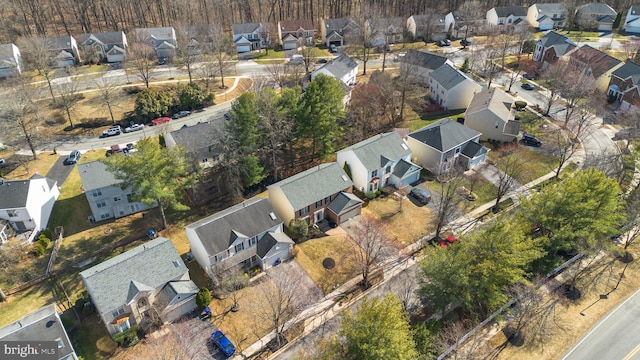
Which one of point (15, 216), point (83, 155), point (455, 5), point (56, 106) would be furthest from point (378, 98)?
point (455, 5)

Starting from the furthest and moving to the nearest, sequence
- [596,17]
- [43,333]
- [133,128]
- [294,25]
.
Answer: [596,17] → [294,25] → [133,128] → [43,333]

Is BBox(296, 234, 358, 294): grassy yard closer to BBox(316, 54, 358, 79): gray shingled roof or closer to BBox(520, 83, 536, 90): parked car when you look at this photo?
BBox(316, 54, 358, 79): gray shingled roof

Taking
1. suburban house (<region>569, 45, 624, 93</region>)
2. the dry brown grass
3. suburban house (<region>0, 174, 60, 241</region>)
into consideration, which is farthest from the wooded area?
the dry brown grass

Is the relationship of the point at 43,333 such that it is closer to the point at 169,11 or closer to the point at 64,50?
the point at 64,50

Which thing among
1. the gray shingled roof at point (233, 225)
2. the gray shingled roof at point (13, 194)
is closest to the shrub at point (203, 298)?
the gray shingled roof at point (233, 225)

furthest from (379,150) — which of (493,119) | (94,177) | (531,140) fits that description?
(94,177)

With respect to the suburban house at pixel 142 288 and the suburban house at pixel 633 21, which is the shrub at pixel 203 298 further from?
the suburban house at pixel 633 21
